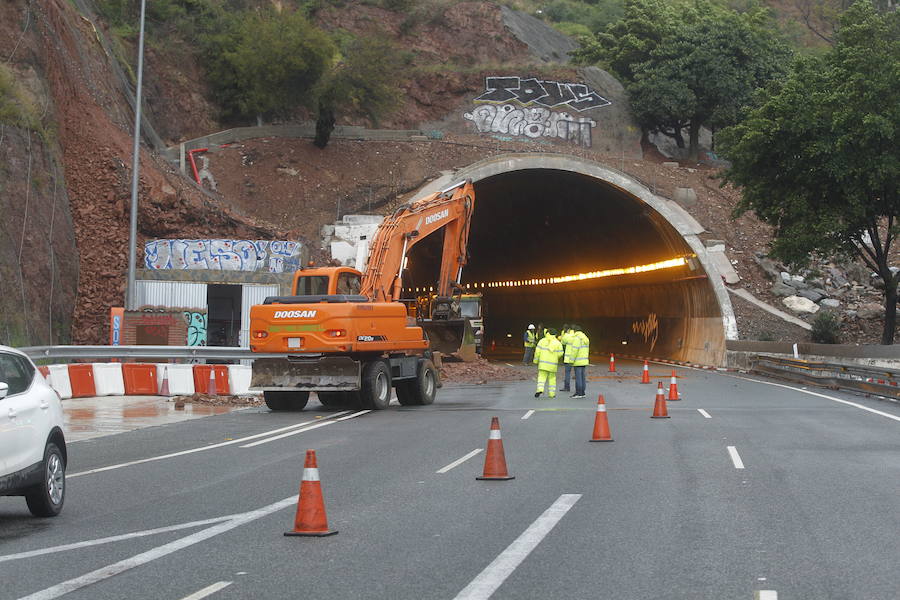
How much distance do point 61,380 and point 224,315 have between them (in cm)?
1426

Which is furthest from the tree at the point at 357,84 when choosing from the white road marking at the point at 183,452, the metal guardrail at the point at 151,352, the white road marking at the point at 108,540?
the white road marking at the point at 108,540

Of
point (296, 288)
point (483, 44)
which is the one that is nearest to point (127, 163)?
point (296, 288)

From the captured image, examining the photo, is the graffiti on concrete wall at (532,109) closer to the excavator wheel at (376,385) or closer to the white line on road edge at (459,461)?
the excavator wheel at (376,385)

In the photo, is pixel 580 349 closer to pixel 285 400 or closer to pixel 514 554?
pixel 285 400

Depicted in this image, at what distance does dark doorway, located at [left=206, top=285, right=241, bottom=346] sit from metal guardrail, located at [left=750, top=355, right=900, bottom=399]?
18412mm

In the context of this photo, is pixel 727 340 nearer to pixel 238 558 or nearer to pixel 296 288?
pixel 296 288

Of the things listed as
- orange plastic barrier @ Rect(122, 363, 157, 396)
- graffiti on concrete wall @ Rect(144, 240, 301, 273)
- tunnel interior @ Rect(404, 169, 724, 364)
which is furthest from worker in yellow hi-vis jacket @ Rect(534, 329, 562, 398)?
graffiti on concrete wall @ Rect(144, 240, 301, 273)

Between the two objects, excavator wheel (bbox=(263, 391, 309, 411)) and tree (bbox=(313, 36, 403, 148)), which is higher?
tree (bbox=(313, 36, 403, 148))

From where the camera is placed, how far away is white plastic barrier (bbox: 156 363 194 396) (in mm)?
25547

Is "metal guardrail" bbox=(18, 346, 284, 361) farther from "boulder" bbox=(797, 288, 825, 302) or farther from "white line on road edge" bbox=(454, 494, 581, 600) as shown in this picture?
"boulder" bbox=(797, 288, 825, 302)

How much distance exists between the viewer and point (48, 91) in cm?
3697

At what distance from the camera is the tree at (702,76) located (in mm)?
64812

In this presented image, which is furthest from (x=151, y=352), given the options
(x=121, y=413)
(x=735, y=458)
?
(x=735, y=458)

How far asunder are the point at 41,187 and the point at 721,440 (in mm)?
24848
